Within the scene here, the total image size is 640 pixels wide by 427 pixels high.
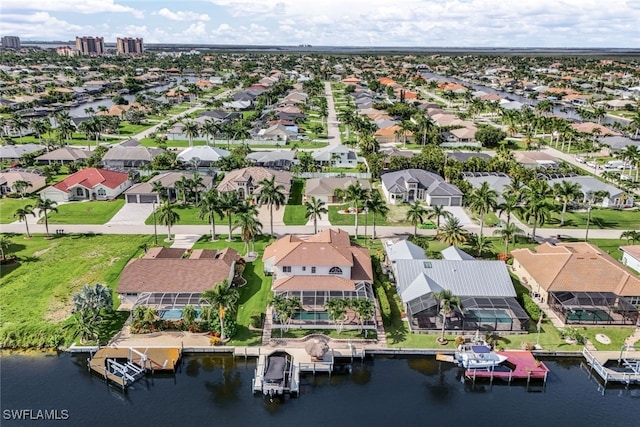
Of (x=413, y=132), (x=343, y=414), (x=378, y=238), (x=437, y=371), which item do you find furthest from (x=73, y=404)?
(x=413, y=132)

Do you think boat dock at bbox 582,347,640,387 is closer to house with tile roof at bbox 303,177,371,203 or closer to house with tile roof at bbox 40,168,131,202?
house with tile roof at bbox 303,177,371,203

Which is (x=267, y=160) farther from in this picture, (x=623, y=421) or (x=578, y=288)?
(x=623, y=421)

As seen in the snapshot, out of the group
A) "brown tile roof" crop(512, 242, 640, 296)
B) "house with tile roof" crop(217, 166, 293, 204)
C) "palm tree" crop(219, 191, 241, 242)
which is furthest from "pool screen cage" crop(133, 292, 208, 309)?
"brown tile roof" crop(512, 242, 640, 296)

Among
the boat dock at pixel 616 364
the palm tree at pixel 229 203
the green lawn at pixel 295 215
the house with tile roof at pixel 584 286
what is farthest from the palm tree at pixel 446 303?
the green lawn at pixel 295 215

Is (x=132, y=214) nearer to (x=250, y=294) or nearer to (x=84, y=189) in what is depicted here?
(x=84, y=189)

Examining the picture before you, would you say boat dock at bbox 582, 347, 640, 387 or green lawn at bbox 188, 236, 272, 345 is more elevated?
green lawn at bbox 188, 236, 272, 345

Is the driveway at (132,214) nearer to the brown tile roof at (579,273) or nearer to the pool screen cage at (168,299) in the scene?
the pool screen cage at (168,299)
